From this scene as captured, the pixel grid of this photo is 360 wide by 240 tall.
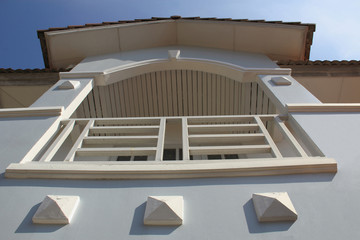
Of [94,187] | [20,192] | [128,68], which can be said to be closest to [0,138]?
[20,192]

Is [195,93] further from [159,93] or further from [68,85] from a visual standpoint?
[68,85]

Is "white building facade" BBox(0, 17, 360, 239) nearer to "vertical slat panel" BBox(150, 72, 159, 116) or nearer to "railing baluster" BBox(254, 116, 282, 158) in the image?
"railing baluster" BBox(254, 116, 282, 158)

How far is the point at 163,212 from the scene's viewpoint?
6.77 ft

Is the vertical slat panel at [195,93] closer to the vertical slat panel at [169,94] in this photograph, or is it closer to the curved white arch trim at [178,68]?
the curved white arch trim at [178,68]

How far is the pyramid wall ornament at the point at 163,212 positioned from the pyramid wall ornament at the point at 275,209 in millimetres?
622

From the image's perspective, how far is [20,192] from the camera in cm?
241

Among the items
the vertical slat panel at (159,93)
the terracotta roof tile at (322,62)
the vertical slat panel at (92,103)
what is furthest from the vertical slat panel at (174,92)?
the terracotta roof tile at (322,62)

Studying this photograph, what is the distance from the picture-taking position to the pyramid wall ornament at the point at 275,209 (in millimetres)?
2020

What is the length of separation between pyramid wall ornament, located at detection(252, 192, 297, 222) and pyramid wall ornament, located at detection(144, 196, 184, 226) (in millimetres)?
622

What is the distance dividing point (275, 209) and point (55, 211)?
1719mm

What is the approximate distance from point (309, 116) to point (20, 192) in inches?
136

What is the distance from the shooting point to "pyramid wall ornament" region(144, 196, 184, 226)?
204cm

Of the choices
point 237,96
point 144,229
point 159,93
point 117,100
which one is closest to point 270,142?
point 144,229

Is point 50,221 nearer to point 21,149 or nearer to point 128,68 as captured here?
point 21,149
